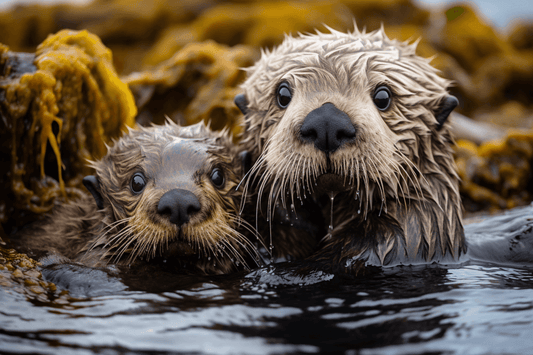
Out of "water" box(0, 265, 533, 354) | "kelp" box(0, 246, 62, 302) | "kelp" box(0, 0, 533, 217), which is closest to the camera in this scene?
"water" box(0, 265, 533, 354)

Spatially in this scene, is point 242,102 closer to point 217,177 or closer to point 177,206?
point 217,177

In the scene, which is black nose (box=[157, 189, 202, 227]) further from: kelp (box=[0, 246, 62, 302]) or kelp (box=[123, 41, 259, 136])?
kelp (box=[123, 41, 259, 136])

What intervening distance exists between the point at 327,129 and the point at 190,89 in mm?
3409

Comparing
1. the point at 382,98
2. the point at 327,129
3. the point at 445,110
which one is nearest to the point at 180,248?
the point at 327,129

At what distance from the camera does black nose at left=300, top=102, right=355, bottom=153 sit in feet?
9.91

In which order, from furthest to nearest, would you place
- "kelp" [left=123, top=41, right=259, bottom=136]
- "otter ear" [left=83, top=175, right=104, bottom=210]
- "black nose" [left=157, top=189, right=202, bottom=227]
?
1. "kelp" [left=123, top=41, right=259, bottom=136]
2. "otter ear" [left=83, top=175, right=104, bottom=210]
3. "black nose" [left=157, top=189, right=202, bottom=227]

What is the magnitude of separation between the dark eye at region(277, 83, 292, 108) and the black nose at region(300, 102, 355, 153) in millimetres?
530

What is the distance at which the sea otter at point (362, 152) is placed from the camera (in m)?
3.17

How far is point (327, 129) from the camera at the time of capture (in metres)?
3.02

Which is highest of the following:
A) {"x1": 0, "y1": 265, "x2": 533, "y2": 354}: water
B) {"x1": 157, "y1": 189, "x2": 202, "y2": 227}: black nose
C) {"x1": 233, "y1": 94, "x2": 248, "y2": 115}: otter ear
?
{"x1": 233, "y1": 94, "x2": 248, "y2": 115}: otter ear

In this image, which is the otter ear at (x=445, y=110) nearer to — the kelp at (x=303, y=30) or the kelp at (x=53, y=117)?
the kelp at (x=53, y=117)

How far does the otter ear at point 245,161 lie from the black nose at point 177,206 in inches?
29.2

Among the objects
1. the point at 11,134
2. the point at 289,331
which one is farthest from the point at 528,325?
the point at 11,134

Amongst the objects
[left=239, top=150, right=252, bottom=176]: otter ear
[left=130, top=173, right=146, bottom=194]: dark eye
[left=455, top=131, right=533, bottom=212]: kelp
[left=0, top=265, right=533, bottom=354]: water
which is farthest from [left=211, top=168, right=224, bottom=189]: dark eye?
[left=455, top=131, right=533, bottom=212]: kelp
